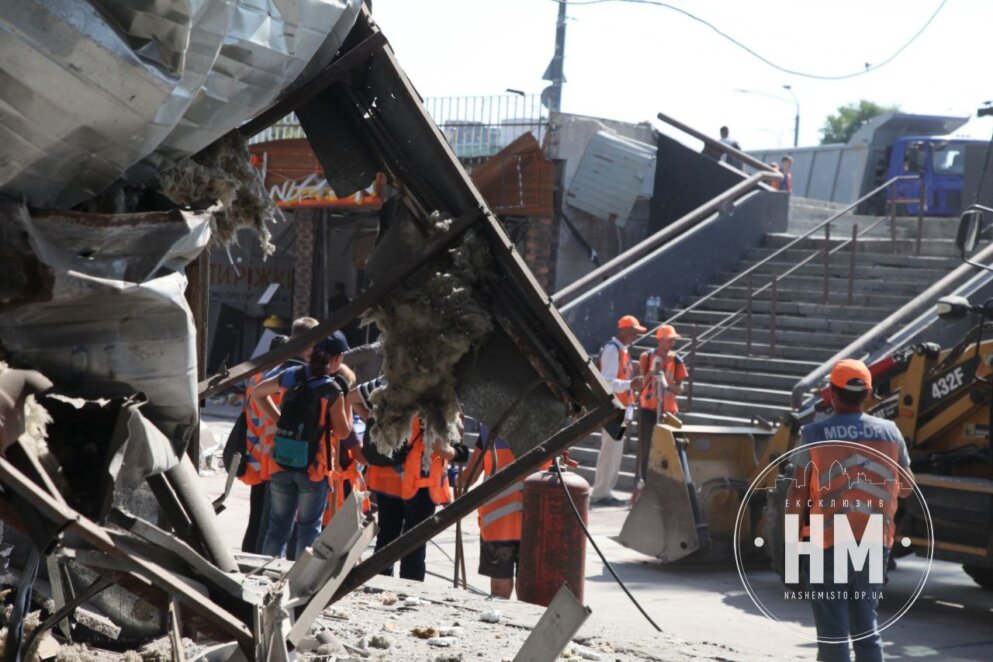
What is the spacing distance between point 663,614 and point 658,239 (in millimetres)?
11129

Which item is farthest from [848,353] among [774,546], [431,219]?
[431,219]

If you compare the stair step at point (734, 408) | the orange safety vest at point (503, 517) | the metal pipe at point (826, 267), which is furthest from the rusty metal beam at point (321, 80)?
the metal pipe at point (826, 267)

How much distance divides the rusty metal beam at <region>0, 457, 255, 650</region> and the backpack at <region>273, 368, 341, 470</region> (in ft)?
12.9

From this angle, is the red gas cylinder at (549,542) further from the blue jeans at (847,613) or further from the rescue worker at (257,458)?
the blue jeans at (847,613)

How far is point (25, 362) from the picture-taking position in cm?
359

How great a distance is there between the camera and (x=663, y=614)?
29.2 ft

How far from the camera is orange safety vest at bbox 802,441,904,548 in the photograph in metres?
6.12

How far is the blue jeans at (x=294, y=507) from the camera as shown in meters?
8.08

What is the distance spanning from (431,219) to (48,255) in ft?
5.79

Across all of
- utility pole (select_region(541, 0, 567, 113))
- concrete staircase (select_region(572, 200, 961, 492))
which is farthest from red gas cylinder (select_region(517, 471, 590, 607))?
utility pole (select_region(541, 0, 567, 113))

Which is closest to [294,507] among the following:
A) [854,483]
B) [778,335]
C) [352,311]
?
[352,311]

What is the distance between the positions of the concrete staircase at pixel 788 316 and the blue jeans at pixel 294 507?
718 cm

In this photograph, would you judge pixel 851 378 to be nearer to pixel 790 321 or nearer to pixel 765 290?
pixel 790 321

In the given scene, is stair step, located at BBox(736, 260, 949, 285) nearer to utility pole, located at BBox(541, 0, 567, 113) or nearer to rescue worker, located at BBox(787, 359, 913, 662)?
utility pole, located at BBox(541, 0, 567, 113)
